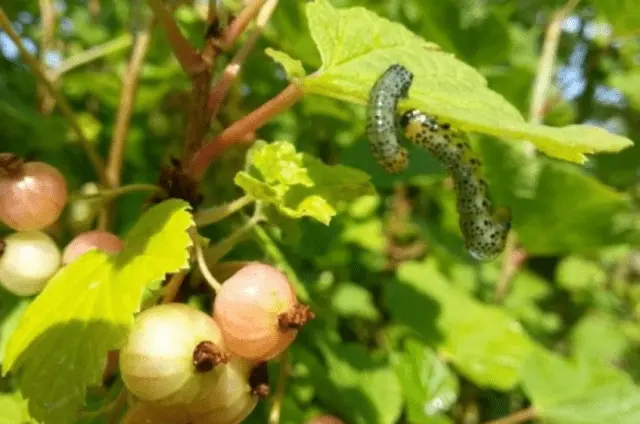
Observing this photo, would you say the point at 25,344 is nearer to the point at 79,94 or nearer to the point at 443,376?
the point at 443,376

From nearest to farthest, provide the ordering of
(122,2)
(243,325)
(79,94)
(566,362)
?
(243,325) → (566,362) → (79,94) → (122,2)

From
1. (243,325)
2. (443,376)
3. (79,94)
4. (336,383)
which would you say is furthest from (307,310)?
(79,94)

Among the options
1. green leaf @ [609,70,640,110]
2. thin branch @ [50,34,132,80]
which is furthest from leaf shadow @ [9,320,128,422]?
green leaf @ [609,70,640,110]

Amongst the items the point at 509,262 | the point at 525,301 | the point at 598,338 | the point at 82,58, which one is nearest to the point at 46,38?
the point at 82,58

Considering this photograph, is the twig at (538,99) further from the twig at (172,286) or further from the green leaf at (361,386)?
the twig at (172,286)

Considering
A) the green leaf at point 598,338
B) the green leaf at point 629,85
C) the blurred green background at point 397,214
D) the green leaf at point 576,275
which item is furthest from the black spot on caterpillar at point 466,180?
the green leaf at point 576,275

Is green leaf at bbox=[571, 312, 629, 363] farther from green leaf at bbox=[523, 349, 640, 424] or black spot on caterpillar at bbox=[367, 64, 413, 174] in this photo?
black spot on caterpillar at bbox=[367, 64, 413, 174]
